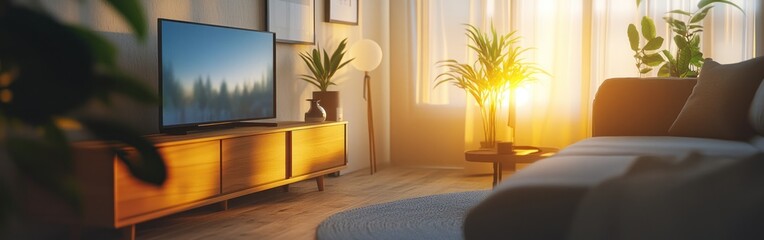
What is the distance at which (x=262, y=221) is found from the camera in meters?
3.80

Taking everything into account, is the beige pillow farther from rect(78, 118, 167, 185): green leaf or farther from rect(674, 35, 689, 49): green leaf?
rect(78, 118, 167, 185): green leaf

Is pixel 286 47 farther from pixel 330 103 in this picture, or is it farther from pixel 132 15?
pixel 132 15

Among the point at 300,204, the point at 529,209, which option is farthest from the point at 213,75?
the point at 529,209

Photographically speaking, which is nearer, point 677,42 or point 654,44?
point 677,42

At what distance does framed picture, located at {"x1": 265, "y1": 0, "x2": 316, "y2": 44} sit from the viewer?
15.8 ft

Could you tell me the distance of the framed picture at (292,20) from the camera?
15.8 feet

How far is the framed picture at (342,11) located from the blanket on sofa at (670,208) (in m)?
3.46

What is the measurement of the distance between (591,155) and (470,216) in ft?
3.43

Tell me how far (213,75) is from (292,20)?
1.21 metres

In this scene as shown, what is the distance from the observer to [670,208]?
80.4 inches

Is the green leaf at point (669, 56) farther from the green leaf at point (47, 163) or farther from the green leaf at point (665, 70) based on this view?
the green leaf at point (47, 163)

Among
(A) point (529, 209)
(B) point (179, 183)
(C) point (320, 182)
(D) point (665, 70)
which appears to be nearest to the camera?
(A) point (529, 209)

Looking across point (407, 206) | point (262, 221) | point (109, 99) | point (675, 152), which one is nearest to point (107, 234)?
point (262, 221)

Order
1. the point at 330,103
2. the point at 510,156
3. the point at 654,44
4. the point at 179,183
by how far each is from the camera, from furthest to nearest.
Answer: the point at 654,44, the point at 330,103, the point at 510,156, the point at 179,183
